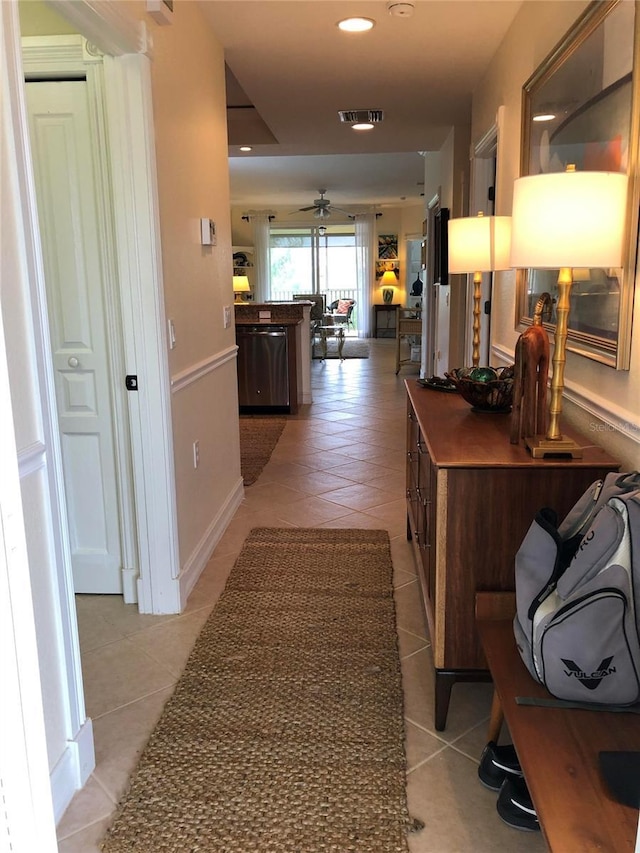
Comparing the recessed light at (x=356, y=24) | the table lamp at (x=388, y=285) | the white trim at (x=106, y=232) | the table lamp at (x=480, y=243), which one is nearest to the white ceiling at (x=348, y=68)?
the recessed light at (x=356, y=24)

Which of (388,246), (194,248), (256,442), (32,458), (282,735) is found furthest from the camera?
(388,246)

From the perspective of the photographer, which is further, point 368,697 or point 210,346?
point 210,346

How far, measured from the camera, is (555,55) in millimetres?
2279

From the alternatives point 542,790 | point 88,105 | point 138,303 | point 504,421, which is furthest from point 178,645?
point 88,105

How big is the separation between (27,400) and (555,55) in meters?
2.05

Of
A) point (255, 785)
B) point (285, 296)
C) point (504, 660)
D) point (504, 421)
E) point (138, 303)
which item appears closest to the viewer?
point (504, 660)

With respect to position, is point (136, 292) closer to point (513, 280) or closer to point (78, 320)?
point (78, 320)

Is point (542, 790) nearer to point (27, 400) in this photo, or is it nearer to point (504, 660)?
point (504, 660)

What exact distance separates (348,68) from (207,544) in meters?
2.67

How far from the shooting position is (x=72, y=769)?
5.53 feet

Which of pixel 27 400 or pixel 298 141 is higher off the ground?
pixel 298 141

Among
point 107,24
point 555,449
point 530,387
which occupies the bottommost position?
point 555,449

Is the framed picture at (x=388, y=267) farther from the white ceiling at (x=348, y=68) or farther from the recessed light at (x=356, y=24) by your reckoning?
the recessed light at (x=356, y=24)

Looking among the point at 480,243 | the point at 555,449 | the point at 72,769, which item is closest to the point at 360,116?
the point at 480,243
